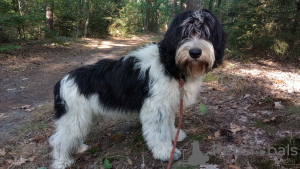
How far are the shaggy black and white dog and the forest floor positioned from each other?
0.42 m

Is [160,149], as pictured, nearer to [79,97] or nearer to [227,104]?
[79,97]

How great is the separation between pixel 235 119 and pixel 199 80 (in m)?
1.26

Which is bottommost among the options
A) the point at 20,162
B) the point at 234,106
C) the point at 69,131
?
the point at 20,162

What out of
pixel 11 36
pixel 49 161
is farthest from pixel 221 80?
pixel 11 36

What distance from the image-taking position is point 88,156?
3.46 meters

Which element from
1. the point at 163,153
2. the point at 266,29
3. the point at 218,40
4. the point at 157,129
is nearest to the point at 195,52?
the point at 218,40

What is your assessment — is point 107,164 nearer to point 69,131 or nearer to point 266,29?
point 69,131

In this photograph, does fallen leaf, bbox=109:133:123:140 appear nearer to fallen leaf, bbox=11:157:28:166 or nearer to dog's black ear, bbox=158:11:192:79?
fallen leaf, bbox=11:157:28:166

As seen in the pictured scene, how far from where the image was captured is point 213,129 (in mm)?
3475

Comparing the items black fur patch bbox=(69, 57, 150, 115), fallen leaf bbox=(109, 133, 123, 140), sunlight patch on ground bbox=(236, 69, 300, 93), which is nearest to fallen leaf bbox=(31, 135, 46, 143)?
fallen leaf bbox=(109, 133, 123, 140)

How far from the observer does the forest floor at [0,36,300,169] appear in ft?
8.86

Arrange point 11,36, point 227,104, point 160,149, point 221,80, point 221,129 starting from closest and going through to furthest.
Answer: point 160,149
point 221,129
point 227,104
point 221,80
point 11,36

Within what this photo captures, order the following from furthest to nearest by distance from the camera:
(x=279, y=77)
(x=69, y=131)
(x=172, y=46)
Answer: (x=279, y=77) < (x=69, y=131) < (x=172, y=46)

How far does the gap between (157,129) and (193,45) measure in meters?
1.18
